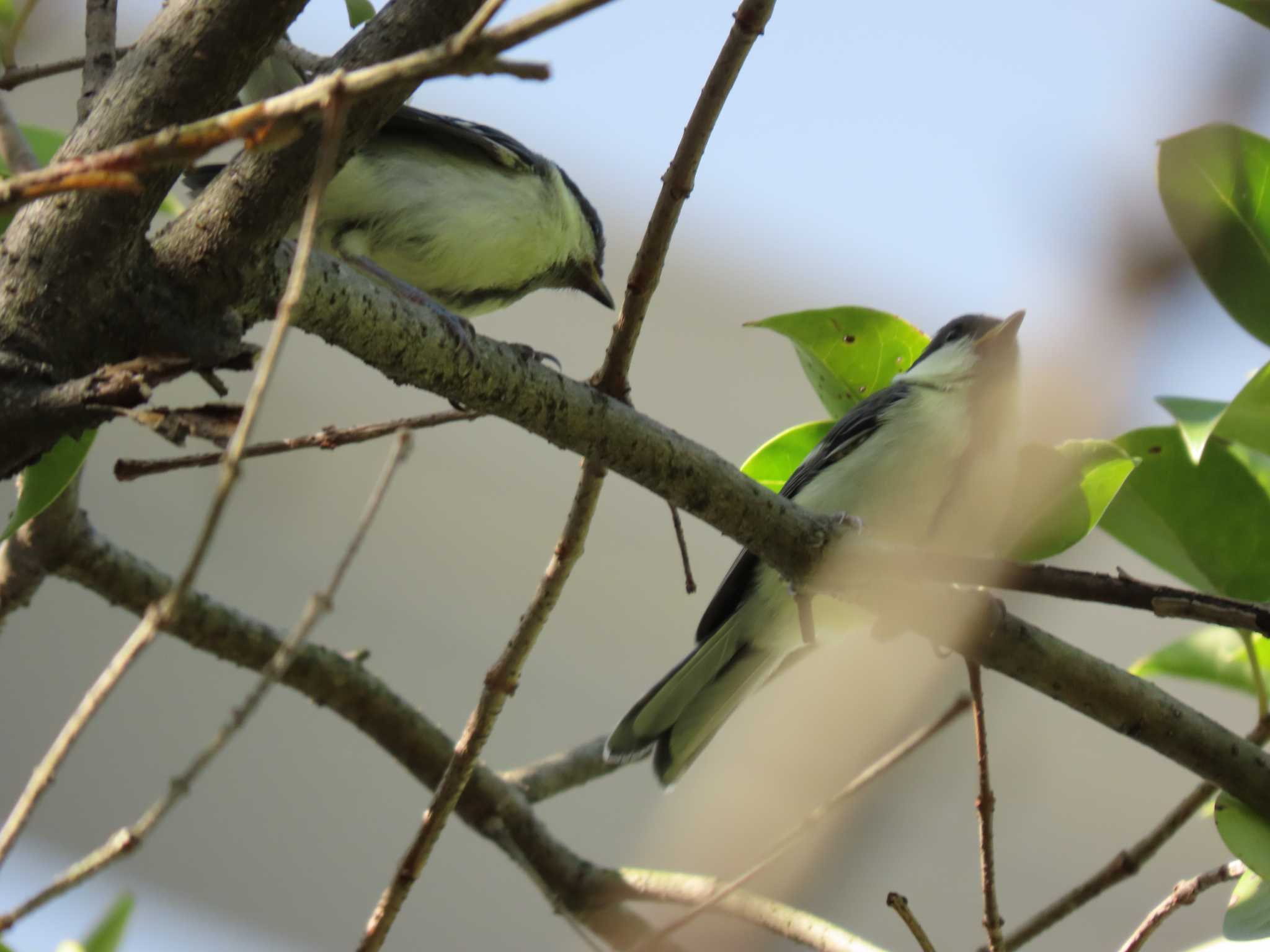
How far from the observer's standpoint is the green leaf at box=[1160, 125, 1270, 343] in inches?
65.7

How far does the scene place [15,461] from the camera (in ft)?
4.00

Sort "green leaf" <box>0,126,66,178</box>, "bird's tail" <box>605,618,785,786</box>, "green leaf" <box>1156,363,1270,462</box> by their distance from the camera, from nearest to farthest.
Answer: "green leaf" <box>1156,363,1270,462</box>
"green leaf" <box>0,126,66,178</box>
"bird's tail" <box>605,618,785,786</box>

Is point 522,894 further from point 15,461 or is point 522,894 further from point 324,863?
point 15,461

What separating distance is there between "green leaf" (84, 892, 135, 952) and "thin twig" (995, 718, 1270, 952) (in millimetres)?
1346

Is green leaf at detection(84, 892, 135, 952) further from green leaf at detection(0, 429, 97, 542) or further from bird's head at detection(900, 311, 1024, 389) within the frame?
bird's head at detection(900, 311, 1024, 389)

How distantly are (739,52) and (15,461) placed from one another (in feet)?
2.82

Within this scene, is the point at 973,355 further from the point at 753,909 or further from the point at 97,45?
the point at 97,45

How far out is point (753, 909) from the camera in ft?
5.88

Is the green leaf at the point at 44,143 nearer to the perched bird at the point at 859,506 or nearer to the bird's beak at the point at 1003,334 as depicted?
the perched bird at the point at 859,506

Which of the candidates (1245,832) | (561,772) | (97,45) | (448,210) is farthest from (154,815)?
(448,210)

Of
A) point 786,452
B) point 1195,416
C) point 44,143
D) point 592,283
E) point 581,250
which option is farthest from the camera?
point 592,283

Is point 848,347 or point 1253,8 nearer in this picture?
point 1253,8

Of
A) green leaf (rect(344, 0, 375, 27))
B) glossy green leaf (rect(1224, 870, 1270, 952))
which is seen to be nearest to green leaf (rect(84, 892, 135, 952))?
green leaf (rect(344, 0, 375, 27))

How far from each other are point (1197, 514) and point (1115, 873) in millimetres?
558
